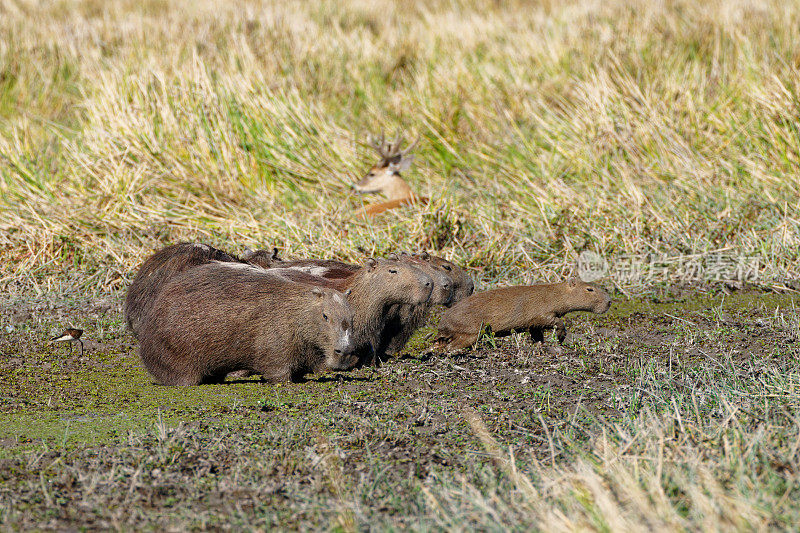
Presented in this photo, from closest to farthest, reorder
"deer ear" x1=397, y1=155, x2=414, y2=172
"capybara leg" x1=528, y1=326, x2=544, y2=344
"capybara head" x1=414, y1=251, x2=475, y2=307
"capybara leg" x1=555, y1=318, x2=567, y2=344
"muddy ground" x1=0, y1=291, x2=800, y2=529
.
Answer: "muddy ground" x1=0, y1=291, x2=800, y2=529 < "capybara leg" x1=555, y1=318, x2=567, y2=344 < "capybara leg" x1=528, y1=326, x2=544, y2=344 < "capybara head" x1=414, y1=251, x2=475, y2=307 < "deer ear" x1=397, y1=155, x2=414, y2=172

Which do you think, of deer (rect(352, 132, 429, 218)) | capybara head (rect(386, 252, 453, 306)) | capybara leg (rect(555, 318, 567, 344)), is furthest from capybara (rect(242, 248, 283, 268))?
deer (rect(352, 132, 429, 218))

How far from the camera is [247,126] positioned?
1029 centimetres

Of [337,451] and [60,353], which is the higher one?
[337,451]

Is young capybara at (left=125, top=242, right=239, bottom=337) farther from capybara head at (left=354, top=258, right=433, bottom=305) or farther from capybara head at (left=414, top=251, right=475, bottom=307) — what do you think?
capybara head at (left=414, top=251, right=475, bottom=307)

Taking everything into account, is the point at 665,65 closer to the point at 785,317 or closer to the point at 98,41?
the point at 785,317

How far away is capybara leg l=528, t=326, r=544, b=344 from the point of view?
6598 millimetres

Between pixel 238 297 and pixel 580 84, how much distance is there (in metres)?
6.00

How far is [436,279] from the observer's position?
6.32 metres

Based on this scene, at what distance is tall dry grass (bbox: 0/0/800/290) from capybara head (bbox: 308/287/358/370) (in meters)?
2.48

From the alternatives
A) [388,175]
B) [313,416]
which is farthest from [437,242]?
[313,416]

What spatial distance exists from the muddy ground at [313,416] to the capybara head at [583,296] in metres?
0.21

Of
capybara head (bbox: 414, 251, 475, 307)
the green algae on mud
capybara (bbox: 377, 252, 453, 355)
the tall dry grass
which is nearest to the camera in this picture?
the green algae on mud

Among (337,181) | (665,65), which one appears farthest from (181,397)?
(665,65)

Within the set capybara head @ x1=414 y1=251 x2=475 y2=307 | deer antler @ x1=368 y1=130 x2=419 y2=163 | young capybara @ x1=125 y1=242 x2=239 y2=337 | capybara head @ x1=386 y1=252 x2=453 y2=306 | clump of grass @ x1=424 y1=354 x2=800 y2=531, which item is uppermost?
clump of grass @ x1=424 y1=354 x2=800 y2=531
